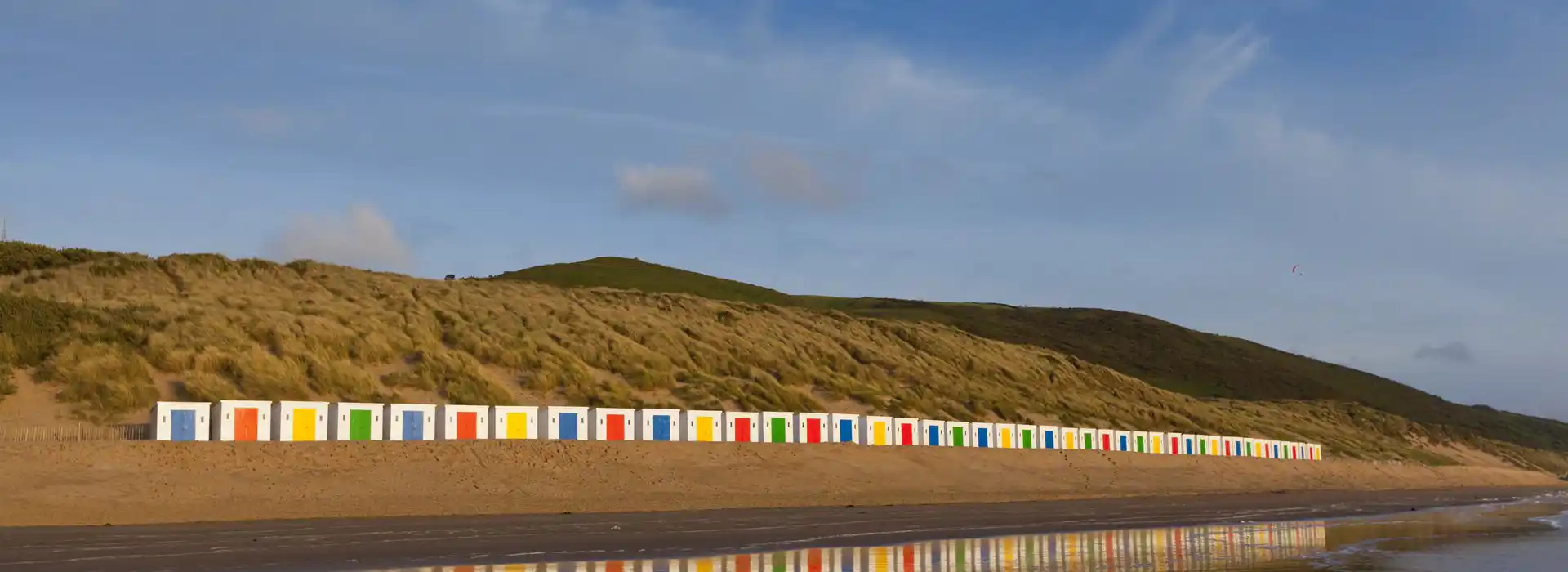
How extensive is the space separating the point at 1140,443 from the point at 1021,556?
51845 millimetres

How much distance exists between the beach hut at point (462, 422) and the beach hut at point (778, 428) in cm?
1229

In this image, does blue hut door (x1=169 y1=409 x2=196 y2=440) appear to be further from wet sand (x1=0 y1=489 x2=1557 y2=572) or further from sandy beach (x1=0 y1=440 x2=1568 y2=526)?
wet sand (x1=0 y1=489 x2=1557 y2=572)

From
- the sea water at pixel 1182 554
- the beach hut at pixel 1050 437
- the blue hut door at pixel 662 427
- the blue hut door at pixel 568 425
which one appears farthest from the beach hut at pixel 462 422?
the beach hut at pixel 1050 437

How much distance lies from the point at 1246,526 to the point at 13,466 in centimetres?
3224

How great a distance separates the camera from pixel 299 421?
131ft

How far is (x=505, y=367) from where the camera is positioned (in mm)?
60656

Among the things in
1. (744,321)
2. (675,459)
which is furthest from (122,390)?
(744,321)

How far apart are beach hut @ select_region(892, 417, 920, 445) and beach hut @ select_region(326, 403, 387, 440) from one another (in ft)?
77.8

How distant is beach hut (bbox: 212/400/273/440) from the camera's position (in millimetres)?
38250

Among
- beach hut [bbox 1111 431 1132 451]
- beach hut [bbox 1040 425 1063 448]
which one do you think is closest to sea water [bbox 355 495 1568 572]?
beach hut [bbox 1040 425 1063 448]

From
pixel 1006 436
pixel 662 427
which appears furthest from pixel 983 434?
pixel 662 427

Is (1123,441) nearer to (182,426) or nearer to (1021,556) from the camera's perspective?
(182,426)

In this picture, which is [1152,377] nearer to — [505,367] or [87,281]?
[505,367]

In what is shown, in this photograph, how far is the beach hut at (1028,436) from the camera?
64.6 m
